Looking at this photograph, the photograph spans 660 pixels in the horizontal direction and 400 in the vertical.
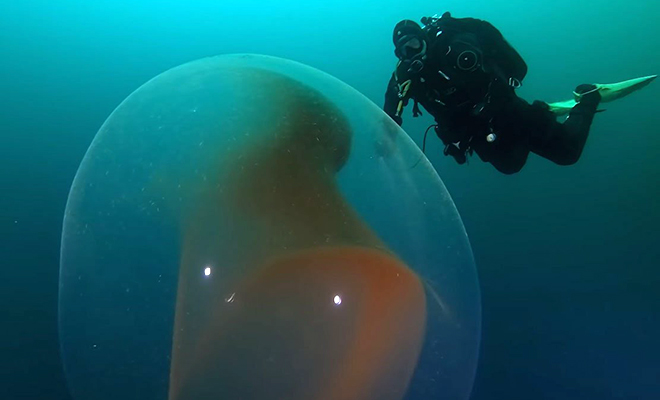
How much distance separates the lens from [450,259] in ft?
5.53

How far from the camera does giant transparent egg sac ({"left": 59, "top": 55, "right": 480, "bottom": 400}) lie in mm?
1438

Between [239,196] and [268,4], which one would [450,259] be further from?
[268,4]

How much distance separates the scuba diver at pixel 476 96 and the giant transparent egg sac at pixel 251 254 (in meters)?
0.85

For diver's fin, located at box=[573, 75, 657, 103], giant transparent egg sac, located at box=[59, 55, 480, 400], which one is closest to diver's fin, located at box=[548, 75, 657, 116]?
diver's fin, located at box=[573, 75, 657, 103]

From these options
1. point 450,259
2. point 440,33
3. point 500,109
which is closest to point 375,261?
point 450,259

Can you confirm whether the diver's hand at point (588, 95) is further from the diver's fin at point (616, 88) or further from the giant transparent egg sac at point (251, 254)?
the giant transparent egg sac at point (251, 254)

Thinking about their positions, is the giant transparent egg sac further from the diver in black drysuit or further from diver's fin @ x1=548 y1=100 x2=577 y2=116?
diver's fin @ x1=548 y1=100 x2=577 y2=116

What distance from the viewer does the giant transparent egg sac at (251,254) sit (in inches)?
56.6

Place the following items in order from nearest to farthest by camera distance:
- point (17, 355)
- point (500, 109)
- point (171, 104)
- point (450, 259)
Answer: point (171, 104), point (450, 259), point (500, 109), point (17, 355)

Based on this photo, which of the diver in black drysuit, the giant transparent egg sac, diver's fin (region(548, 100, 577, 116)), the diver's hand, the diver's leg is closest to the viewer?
the giant transparent egg sac

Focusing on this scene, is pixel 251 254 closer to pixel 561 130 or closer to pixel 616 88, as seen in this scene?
pixel 561 130

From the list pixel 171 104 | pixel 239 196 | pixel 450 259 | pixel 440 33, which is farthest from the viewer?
pixel 440 33

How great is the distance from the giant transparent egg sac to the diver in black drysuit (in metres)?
0.85

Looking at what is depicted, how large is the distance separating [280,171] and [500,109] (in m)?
1.65
